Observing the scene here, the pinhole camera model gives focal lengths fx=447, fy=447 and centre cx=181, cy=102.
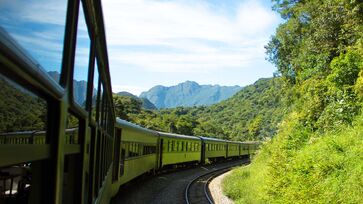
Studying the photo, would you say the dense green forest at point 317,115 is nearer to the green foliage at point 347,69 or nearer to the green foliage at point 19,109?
the green foliage at point 347,69

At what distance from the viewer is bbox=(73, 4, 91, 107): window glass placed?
7.48 feet

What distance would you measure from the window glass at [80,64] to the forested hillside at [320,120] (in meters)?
6.29

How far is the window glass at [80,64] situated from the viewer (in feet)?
7.48

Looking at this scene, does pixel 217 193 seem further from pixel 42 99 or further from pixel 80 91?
pixel 42 99

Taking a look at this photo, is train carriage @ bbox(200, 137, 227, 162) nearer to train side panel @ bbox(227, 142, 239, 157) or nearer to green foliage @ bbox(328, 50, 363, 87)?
train side panel @ bbox(227, 142, 239, 157)

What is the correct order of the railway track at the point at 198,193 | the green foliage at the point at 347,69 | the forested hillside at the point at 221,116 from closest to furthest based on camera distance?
1. the green foliage at the point at 347,69
2. the railway track at the point at 198,193
3. the forested hillside at the point at 221,116

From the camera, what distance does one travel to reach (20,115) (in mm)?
1426

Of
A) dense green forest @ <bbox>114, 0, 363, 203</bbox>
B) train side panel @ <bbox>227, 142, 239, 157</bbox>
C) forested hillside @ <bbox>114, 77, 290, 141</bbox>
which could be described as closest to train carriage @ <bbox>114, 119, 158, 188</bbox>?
dense green forest @ <bbox>114, 0, 363, 203</bbox>

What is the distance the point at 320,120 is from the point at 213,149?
77.2 ft

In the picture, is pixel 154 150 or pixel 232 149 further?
pixel 232 149

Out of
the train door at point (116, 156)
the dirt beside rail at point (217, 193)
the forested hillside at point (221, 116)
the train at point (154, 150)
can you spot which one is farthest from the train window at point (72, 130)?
the forested hillside at point (221, 116)

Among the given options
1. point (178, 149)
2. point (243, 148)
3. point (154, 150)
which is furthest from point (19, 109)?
point (243, 148)

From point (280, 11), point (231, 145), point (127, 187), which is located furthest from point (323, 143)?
point (231, 145)

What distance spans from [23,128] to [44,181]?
0.41 metres
